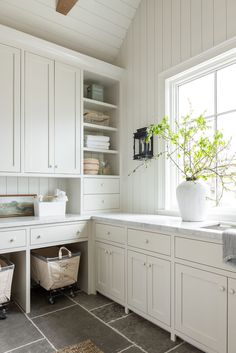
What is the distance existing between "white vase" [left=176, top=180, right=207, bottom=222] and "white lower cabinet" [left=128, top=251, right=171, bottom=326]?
1.51ft

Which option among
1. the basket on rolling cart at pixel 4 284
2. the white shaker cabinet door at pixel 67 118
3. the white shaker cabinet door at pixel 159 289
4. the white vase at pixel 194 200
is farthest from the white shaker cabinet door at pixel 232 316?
the white shaker cabinet door at pixel 67 118

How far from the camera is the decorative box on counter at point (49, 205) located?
8.86 ft

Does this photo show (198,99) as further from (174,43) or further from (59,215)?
(59,215)

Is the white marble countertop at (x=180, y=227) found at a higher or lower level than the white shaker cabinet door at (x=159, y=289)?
higher

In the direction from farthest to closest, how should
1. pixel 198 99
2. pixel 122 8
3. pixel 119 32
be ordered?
pixel 119 32 → pixel 122 8 → pixel 198 99

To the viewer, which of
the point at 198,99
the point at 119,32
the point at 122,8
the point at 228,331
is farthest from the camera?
the point at 119,32

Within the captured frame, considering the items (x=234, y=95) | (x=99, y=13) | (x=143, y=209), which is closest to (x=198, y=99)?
(x=234, y=95)

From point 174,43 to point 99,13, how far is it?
3.12 feet

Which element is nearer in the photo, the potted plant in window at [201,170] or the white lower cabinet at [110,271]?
the potted plant in window at [201,170]

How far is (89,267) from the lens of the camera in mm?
2742

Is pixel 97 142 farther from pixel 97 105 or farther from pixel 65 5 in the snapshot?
pixel 65 5

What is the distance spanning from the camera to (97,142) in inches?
121

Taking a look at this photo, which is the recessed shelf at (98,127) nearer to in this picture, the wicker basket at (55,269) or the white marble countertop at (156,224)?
the white marble countertop at (156,224)

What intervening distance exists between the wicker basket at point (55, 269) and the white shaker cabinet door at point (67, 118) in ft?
2.79
